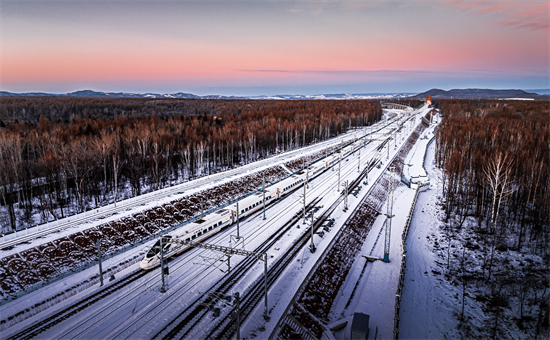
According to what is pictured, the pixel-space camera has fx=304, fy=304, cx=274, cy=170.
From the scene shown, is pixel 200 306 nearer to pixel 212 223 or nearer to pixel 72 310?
pixel 72 310

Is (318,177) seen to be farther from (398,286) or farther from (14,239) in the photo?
(14,239)

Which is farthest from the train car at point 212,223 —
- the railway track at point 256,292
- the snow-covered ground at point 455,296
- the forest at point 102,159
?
the forest at point 102,159

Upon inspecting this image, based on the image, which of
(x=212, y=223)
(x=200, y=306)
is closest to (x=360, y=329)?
(x=200, y=306)

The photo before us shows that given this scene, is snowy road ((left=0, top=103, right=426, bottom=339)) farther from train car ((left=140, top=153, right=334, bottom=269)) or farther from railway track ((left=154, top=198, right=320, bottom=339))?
train car ((left=140, top=153, right=334, bottom=269))

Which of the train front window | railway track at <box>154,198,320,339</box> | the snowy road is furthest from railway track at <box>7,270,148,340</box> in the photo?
railway track at <box>154,198,320,339</box>

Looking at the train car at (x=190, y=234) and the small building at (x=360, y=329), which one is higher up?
the train car at (x=190, y=234)

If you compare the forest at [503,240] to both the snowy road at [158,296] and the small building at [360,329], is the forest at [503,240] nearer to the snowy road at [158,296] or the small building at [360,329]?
the small building at [360,329]

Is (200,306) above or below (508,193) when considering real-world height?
below

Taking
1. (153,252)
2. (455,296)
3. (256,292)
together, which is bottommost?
(455,296)

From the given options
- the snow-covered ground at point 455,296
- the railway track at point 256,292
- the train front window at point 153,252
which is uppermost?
the train front window at point 153,252

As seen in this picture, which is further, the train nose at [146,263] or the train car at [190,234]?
the train car at [190,234]

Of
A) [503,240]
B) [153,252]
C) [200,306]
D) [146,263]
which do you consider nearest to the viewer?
[200,306]
